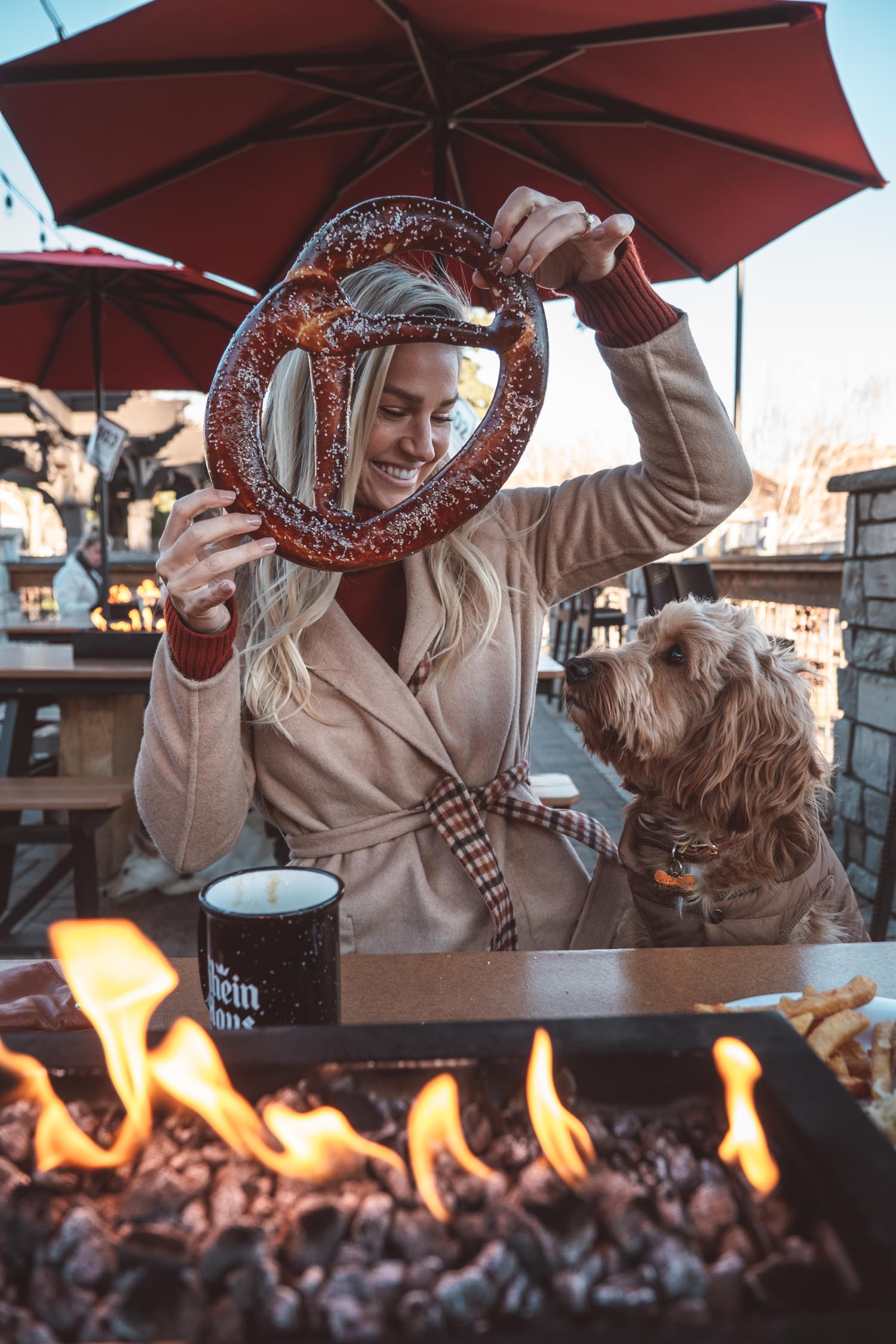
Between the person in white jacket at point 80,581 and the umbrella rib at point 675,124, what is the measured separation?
21.1 ft

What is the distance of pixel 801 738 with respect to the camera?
6.75ft

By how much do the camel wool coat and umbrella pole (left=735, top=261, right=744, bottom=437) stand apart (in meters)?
6.21

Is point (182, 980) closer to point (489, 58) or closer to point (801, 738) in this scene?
point (801, 738)

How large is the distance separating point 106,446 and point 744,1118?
5950 millimetres

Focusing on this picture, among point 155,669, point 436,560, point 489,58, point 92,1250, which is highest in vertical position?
point 489,58

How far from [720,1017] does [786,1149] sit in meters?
0.12

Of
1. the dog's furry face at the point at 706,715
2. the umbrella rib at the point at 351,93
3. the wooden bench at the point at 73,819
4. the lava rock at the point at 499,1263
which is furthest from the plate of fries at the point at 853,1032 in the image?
the umbrella rib at the point at 351,93

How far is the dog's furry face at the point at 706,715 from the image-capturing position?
6.63 feet

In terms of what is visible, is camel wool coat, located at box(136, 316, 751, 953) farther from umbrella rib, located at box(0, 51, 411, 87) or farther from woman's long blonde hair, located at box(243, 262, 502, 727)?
umbrella rib, located at box(0, 51, 411, 87)


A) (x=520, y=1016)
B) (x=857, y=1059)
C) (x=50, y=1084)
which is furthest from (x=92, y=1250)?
(x=857, y=1059)

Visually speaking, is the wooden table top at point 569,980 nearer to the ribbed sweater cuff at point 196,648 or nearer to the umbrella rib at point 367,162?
the ribbed sweater cuff at point 196,648

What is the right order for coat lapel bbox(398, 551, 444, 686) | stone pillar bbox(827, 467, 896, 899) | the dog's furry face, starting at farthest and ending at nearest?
stone pillar bbox(827, 467, 896, 899) → the dog's furry face → coat lapel bbox(398, 551, 444, 686)

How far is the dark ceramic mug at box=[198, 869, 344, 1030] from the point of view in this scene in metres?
0.84

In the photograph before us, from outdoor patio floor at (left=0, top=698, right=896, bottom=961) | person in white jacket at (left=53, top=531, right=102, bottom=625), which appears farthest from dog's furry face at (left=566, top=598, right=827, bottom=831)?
person in white jacket at (left=53, top=531, right=102, bottom=625)
